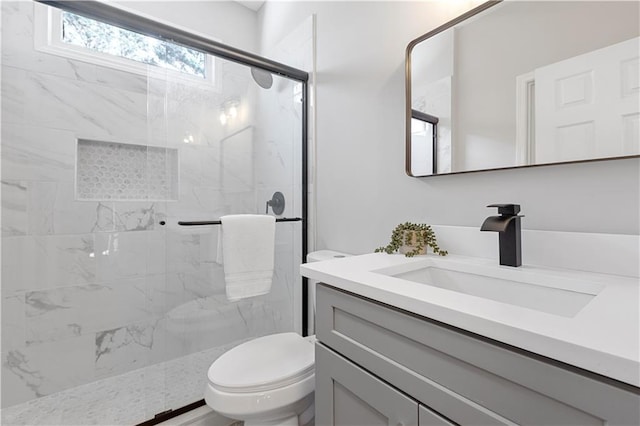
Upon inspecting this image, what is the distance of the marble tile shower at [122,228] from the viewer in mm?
1606

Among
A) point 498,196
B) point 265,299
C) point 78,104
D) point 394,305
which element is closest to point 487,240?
point 498,196

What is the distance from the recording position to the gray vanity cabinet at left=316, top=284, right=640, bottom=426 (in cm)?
44

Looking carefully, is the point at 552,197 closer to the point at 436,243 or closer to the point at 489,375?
the point at 436,243

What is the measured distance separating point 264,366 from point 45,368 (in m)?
1.39

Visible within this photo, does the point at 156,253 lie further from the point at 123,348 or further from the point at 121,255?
the point at 123,348

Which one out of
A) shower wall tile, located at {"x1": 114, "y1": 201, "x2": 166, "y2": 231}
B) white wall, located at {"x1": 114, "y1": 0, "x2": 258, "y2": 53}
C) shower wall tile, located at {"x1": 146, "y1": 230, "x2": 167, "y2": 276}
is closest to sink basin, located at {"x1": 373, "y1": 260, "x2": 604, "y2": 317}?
shower wall tile, located at {"x1": 146, "y1": 230, "x2": 167, "y2": 276}

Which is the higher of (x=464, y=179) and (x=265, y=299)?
(x=464, y=179)

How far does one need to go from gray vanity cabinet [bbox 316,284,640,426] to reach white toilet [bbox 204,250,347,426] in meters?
0.21

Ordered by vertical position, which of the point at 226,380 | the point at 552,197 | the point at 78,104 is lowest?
the point at 226,380

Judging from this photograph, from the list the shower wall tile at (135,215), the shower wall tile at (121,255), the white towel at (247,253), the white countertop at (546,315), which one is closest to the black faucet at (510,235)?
the white countertop at (546,315)

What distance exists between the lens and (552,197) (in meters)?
0.93

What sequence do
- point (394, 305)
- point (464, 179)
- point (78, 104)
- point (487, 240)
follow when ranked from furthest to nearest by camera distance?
point (78, 104)
point (464, 179)
point (487, 240)
point (394, 305)

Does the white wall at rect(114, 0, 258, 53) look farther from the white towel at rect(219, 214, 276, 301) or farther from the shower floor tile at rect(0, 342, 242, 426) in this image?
the shower floor tile at rect(0, 342, 242, 426)

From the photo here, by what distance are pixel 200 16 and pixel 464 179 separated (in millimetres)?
2194
